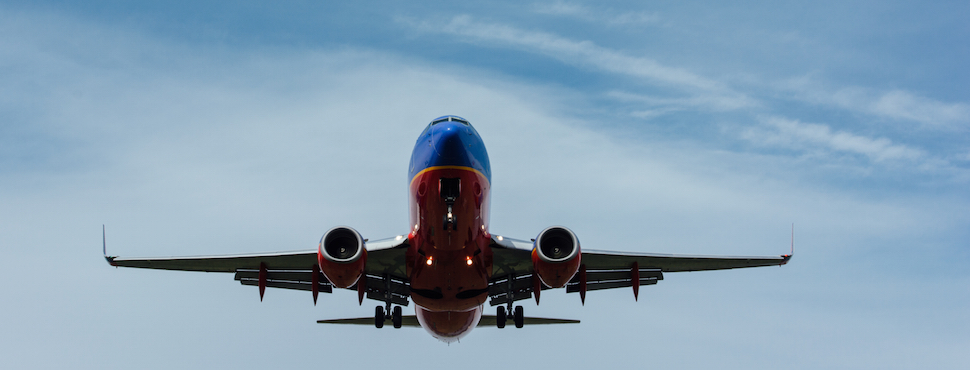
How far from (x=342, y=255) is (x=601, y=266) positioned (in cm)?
922

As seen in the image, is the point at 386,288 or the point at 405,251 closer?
the point at 405,251

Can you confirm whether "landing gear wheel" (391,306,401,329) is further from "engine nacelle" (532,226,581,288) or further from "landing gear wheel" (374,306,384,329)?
"engine nacelle" (532,226,581,288)

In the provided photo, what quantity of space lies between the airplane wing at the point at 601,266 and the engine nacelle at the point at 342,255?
4335 millimetres

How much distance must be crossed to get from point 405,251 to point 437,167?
4216mm

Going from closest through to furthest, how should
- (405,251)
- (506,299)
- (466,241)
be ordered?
(466,241)
(405,251)
(506,299)

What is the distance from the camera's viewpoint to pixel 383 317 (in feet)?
88.2

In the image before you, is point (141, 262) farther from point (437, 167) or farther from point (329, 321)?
point (437, 167)

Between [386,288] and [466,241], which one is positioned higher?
[466,241]

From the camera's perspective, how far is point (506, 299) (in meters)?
26.4

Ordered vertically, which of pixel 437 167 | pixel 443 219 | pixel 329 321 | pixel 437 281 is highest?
pixel 437 167

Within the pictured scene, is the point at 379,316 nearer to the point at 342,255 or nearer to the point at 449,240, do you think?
the point at 342,255

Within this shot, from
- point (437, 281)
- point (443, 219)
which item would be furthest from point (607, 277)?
point (443, 219)

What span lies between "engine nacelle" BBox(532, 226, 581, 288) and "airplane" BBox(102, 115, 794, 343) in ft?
0.09

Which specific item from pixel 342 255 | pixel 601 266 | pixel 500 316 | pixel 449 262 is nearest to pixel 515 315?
pixel 500 316
